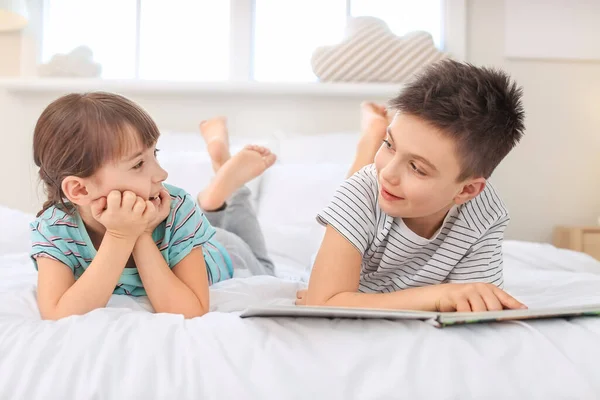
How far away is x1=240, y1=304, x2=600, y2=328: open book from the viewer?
738mm

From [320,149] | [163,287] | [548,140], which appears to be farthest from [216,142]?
[548,140]

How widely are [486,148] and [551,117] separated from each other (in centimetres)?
210

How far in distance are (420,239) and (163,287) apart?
444 millimetres

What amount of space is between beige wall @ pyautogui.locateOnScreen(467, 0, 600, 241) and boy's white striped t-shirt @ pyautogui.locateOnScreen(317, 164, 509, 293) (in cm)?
181

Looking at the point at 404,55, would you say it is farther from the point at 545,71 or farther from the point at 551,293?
the point at 551,293

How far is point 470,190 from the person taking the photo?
1033 millimetres

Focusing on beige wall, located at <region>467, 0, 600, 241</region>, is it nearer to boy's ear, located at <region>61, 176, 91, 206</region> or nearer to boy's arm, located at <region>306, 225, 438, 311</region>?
boy's arm, located at <region>306, 225, 438, 311</region>

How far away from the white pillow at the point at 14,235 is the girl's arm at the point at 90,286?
815 mm

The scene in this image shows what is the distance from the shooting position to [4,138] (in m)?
2.85

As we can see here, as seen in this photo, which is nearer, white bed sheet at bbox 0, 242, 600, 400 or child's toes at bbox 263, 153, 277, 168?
white bed sheet at bbox 0, 242, 600, 400

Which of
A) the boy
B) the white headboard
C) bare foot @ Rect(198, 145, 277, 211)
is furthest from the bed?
the white headboard

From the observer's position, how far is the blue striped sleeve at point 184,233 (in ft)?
3.61

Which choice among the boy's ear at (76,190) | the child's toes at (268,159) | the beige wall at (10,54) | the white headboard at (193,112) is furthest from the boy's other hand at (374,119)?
the beige wall at (10,54)

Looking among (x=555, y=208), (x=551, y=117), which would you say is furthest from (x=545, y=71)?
(x=555, y=208)
